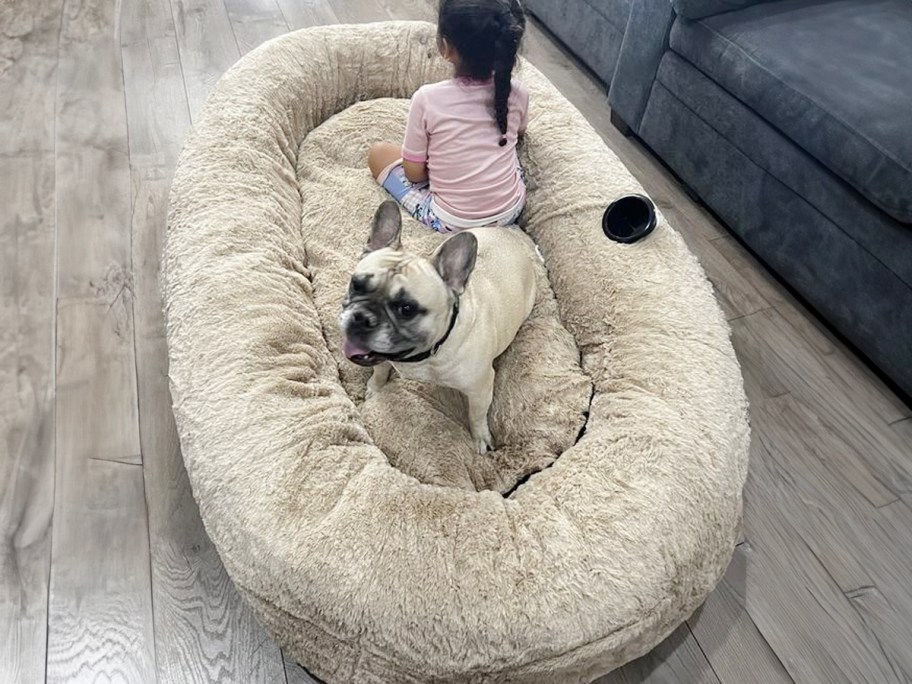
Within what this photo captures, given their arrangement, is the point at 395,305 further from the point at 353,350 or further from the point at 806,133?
the point at 806,133

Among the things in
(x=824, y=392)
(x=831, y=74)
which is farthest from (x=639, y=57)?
(x=824, y=392)

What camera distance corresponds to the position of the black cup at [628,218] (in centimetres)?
165

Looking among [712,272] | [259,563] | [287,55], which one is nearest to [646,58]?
[712,272]

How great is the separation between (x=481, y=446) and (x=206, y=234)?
775 millimetres

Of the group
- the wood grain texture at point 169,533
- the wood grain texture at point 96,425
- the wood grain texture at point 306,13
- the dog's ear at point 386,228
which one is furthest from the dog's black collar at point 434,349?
the wood grain texture at point 306,13

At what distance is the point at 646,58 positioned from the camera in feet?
7.29

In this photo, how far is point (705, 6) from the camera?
1.98 metres

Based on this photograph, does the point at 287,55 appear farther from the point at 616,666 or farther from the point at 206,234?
the point at 616,666

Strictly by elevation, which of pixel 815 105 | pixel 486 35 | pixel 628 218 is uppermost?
pixel 486 35

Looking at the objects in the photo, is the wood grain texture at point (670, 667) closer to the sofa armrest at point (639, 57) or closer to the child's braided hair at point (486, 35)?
the child's braided hair at point (486, 35)

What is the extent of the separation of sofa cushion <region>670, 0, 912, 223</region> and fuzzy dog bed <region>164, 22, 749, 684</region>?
428mm

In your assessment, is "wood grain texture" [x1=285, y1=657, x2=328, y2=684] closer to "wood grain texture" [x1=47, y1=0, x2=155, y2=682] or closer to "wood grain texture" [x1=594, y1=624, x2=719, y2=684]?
"wood grain texture" [x1=47, y1=0, x2=155, y2=682]

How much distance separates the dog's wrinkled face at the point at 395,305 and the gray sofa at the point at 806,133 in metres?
1.08

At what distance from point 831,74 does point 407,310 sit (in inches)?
52.6
